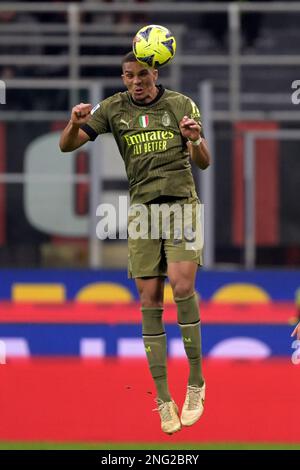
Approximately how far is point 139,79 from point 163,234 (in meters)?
0.81

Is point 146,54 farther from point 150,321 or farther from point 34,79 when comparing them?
point 34,79

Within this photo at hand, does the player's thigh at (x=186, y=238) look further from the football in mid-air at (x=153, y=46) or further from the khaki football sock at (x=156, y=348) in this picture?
the football in mid-air at (x=153, y=46)

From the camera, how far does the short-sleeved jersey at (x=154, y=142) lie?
19.1 ft

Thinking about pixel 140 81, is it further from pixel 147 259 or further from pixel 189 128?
pixel 147 259

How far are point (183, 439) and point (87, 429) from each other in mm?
584

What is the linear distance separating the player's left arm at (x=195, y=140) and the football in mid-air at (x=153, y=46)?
31 centimetres

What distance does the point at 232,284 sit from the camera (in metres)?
12.6

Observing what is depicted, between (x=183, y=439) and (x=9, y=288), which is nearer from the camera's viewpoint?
(x=183, y=439)

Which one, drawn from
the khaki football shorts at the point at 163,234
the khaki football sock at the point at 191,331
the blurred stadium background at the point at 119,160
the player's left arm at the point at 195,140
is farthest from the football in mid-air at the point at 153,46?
the blurred stadium background at the point at 119,160

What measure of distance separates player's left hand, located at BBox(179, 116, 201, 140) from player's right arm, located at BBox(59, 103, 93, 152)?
0.46 meters

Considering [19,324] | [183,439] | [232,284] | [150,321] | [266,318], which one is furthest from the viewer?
[232,284]

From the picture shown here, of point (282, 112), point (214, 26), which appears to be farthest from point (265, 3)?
point (282, 112)

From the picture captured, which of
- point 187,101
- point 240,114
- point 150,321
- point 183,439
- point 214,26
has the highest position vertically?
point 214,26

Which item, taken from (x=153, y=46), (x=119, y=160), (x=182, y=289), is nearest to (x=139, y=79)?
(x=153, y=46)
